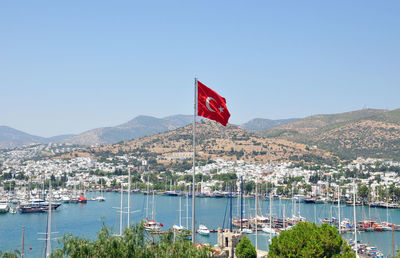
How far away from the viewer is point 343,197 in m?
84.6

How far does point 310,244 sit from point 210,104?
9.42 metres

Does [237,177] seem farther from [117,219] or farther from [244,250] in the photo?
[244,250]

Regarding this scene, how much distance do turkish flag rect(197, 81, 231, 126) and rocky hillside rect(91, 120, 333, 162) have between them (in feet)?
395

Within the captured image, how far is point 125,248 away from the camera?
14.0 m

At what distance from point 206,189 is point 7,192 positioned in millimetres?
41430

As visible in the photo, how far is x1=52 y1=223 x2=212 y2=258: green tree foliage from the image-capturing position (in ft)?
45.5

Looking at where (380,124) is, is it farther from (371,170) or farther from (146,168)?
(146,168)

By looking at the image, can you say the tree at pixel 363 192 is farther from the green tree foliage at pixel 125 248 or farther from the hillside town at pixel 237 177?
the green tree foliage at pixel 125 248

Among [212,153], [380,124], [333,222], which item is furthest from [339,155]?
[333,222]

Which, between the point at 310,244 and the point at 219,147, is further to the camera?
the point at 219,147

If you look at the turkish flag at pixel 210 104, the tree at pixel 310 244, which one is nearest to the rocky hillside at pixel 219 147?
the tree at pixel 310 244

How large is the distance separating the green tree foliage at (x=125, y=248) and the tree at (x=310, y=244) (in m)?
7.08

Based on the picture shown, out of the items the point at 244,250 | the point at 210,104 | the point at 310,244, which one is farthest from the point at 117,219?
the point at 210,104

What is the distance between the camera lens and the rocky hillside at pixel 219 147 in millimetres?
139500
